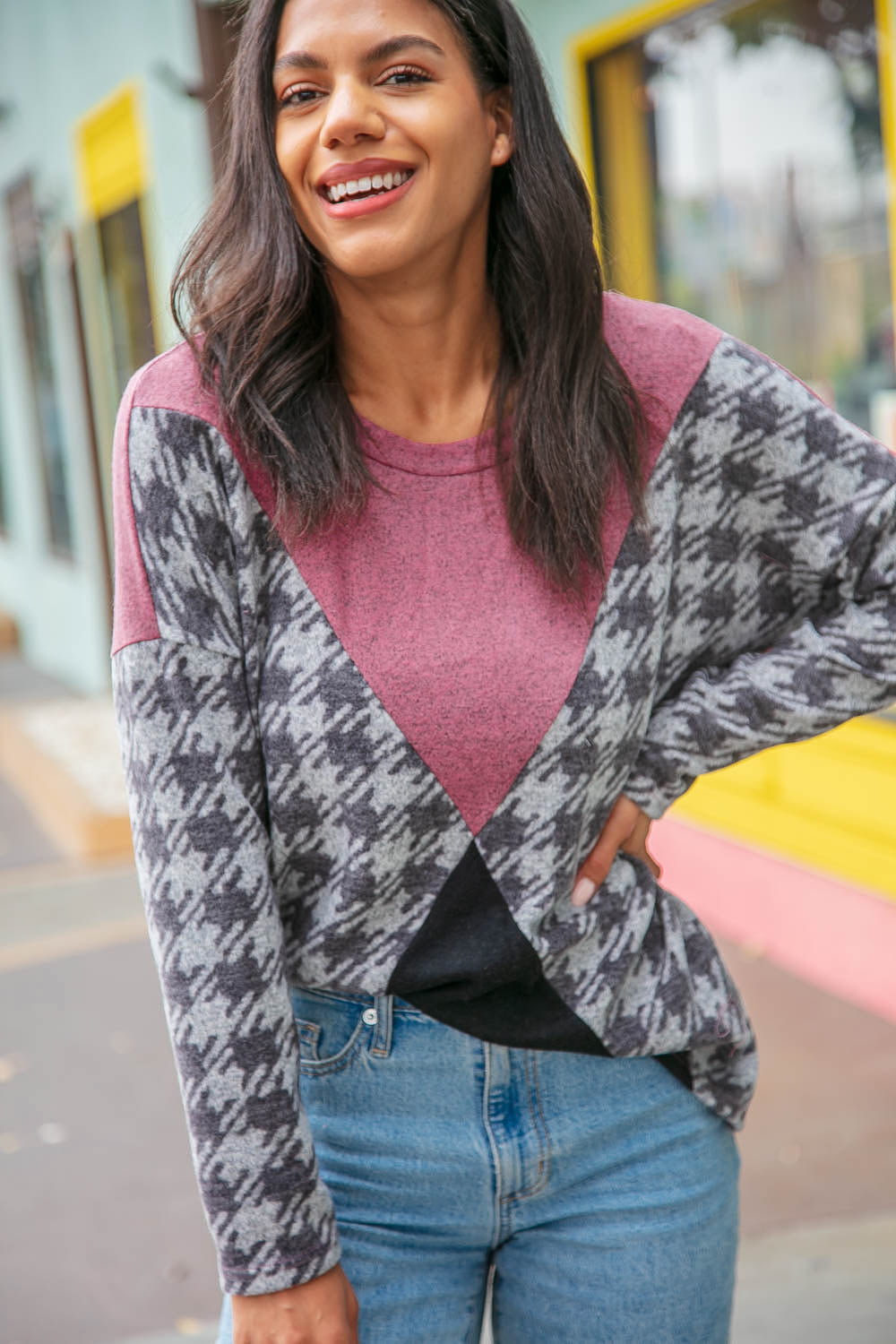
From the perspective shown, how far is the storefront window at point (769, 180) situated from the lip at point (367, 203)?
2.84 m

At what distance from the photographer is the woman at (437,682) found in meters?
1.44

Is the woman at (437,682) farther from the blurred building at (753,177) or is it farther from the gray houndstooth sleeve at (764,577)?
the blurred building at (753,177)

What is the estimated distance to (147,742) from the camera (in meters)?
1.41

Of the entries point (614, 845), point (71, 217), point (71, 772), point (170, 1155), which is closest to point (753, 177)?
point (170, 1155)

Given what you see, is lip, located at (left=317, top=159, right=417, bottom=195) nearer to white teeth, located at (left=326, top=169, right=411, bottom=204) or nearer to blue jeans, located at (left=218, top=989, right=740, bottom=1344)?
white teeth, located at (left=326, top=169, right=411, bottom=204)

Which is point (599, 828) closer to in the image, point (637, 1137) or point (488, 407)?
point (637, 1137)

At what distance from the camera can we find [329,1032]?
158 cm

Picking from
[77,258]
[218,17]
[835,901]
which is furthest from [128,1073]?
[77,258]

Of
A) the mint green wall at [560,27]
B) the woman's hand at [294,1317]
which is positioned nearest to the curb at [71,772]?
the mint green wall at [560,27]

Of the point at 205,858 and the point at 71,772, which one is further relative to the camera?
the point at 71,772

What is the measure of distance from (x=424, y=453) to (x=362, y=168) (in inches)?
11.1

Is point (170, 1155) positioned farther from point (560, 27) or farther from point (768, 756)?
point (560, 27)

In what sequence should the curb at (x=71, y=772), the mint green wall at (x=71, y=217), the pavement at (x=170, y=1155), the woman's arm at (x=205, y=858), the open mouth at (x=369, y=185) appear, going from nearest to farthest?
the woman's arm at (x=205, y=858) < the open mouth at (x=369, y=185) < the pavement at (x=170, y=1155) < the curb at (x=71, y=772) < the mint green wall at (x=71, y=217)

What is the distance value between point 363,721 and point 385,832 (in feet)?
0.36
